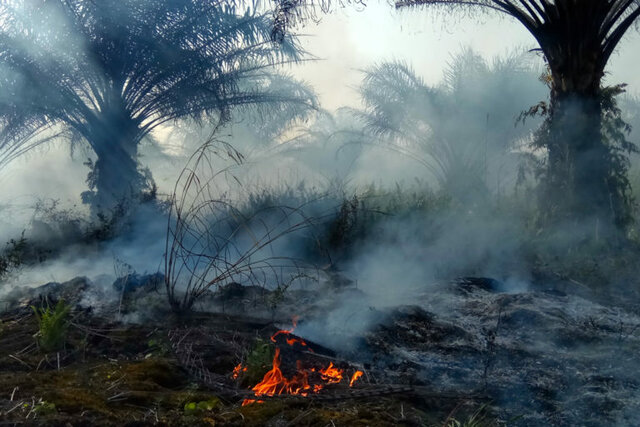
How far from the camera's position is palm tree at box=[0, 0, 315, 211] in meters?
9.68

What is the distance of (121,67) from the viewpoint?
10758 mm

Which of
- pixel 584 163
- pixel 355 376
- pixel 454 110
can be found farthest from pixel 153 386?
pixel 454 110

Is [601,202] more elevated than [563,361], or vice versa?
[601,202]

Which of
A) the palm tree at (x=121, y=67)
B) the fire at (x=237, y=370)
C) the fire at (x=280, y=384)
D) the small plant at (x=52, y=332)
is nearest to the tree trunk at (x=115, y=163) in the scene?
the palm tree at (x=121, y=67)

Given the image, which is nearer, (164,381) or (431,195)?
(164,381)

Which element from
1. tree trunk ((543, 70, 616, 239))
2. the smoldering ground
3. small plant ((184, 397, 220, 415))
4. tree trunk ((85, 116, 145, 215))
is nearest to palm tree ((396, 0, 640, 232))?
tree trunk ((543, 70, 616, 239))

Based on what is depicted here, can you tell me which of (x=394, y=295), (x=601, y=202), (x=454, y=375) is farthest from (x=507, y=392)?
(x=601, y=202)

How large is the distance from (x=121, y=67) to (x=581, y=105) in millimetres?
7443

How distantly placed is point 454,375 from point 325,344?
1020mm

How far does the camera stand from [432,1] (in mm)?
9555

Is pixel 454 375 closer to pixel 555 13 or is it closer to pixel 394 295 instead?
pixel 394 295

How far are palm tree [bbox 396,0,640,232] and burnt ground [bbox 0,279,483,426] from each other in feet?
15.8

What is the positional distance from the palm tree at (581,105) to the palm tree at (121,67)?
509cm

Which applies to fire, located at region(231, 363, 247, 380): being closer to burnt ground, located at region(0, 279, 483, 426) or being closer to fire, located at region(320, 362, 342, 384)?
burnt ground, located at region(0, 279, 483, 426)
